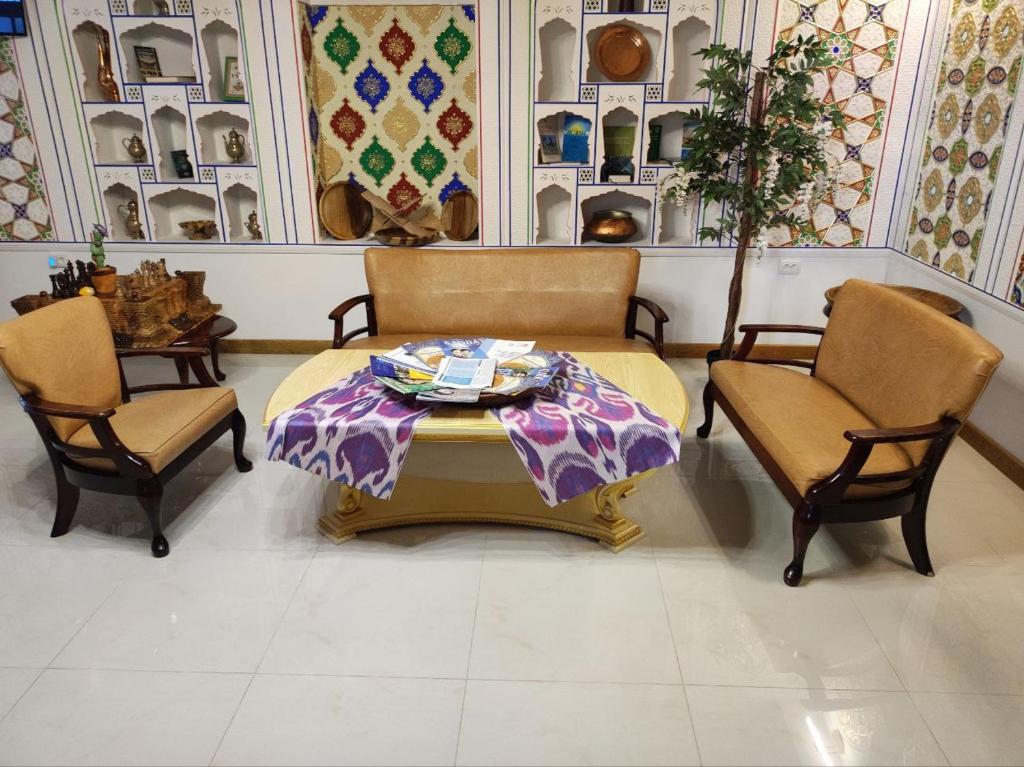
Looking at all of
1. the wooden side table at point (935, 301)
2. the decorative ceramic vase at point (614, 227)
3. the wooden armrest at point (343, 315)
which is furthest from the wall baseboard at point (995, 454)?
the wooden armrest at point (343, 315)

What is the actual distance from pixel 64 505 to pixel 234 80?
2905 millimetres

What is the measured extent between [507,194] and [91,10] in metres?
2.69

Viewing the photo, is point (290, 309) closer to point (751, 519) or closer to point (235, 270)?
point (235, 270)

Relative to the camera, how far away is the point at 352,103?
495 cm

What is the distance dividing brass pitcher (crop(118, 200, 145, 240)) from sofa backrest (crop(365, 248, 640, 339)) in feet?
6.21

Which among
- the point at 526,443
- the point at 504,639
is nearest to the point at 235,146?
the point at 526,443

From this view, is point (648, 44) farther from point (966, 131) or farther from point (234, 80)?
point (234, 80)

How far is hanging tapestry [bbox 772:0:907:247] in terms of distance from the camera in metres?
4.38

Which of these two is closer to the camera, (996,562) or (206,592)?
(206,592)

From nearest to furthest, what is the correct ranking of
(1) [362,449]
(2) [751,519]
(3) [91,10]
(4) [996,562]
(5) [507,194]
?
(1) [362,449] → (4) [996,562] → (2) [751,519] → (3) [91,10] → (5) [507,194]

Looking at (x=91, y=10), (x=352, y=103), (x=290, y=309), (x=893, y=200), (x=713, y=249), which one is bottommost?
(x=290, y=309)

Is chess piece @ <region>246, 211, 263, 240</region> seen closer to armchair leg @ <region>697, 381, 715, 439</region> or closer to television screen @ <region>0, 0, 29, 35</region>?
television screen @ <region>0, 0, 29, 35</region>

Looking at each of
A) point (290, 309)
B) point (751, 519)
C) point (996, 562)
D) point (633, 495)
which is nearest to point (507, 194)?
point (290, 309)

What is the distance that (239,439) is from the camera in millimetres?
3492
